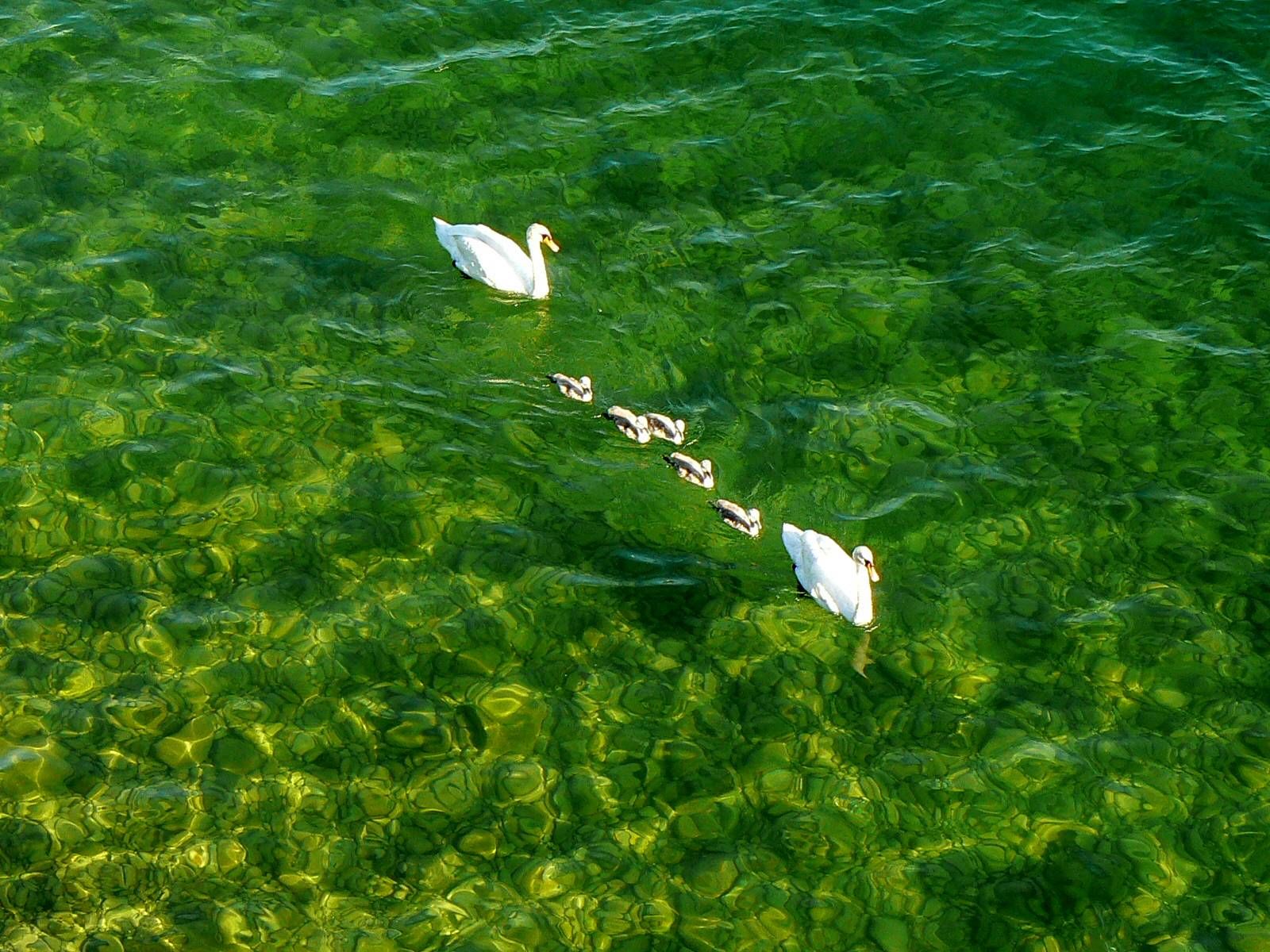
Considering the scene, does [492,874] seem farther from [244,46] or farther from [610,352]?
[244,46]

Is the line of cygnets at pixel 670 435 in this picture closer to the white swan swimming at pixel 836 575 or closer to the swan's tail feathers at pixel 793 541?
the swan's tail feathers at pixel 793 541

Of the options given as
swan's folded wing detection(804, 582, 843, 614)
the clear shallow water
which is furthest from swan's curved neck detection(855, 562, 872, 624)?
the clear shallow water

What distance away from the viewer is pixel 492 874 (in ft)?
35.4

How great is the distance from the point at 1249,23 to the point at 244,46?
13404 mm

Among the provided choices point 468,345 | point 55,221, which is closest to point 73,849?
point 468,345

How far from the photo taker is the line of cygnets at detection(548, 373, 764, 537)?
13156 millimetres

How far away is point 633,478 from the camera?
13.7 m

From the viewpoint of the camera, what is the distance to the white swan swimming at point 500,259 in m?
15.2

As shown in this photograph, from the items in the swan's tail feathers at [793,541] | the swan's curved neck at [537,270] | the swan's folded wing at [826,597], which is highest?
the swan's curved neck at [537,270]

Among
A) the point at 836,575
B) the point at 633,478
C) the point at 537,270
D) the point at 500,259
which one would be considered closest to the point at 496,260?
the point at 500,259

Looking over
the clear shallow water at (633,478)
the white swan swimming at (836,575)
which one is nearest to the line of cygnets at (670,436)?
the white swan swimming at (836,575)

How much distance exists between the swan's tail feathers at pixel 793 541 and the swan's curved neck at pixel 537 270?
13.6ft

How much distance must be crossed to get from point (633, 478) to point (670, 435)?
22.8 inches

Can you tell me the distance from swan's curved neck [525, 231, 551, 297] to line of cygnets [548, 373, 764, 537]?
3.96ft
